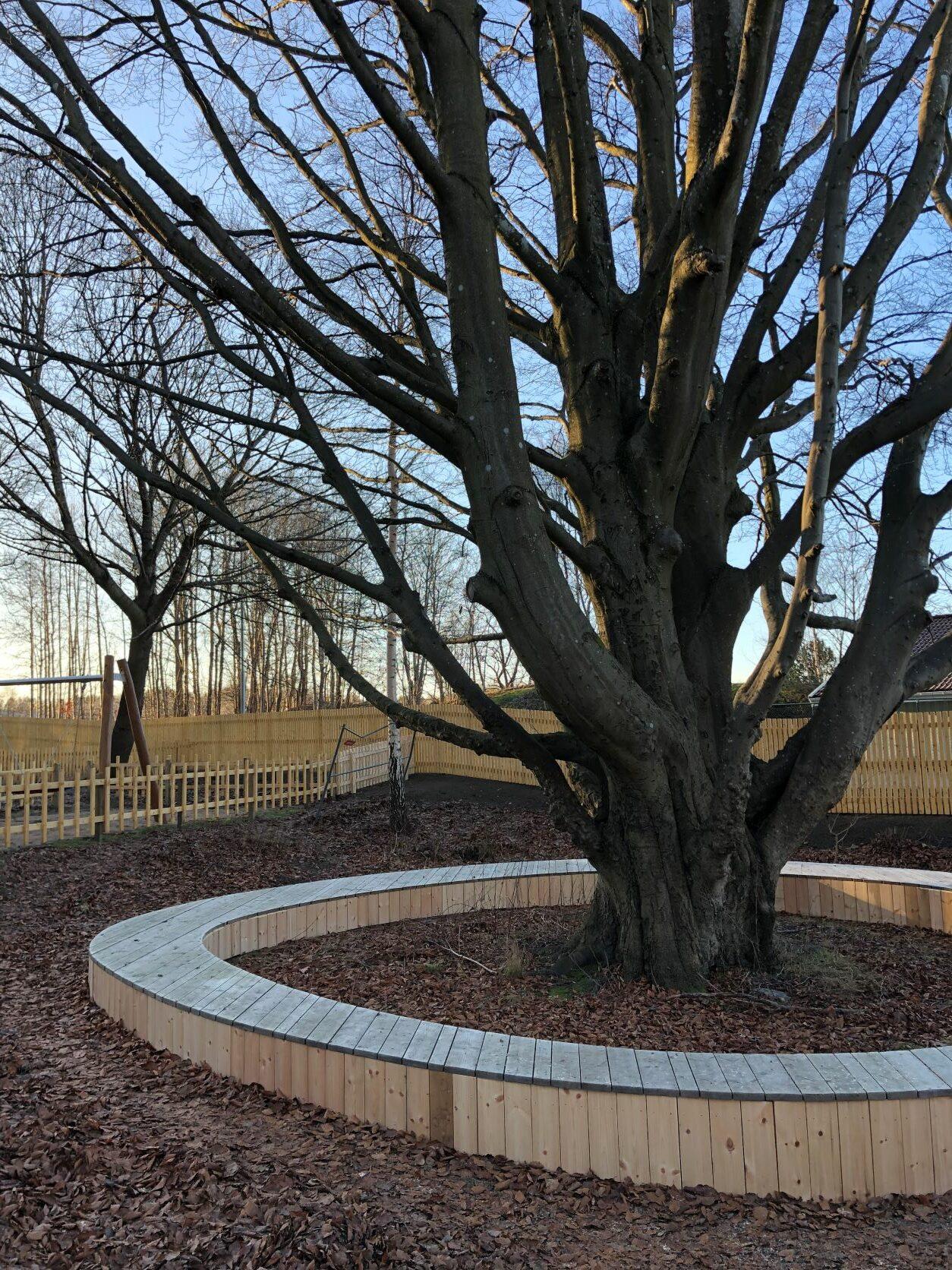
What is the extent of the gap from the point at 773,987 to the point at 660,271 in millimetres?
3946

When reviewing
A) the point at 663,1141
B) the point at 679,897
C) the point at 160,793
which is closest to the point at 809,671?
the point at 160,793

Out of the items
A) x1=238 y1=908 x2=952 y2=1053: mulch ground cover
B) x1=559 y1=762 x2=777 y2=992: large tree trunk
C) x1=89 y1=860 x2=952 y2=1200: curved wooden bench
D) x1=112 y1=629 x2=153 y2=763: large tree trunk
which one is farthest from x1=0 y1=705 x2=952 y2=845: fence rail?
x1=89 y1=860 x2=952 y2=1200: curved wooden bench

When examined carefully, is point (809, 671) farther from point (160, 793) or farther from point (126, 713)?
point (160, 793)

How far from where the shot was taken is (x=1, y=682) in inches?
678

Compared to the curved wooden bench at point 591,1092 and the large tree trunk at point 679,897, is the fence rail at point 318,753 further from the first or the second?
the curved wooden bench at point 591,1092

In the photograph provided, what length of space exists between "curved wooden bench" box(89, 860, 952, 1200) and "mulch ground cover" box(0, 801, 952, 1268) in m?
0.08

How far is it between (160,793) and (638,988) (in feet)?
31.8

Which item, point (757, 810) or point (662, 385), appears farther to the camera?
point (757, 810)

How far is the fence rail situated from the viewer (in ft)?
39.2

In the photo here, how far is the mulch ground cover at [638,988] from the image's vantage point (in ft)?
13.8

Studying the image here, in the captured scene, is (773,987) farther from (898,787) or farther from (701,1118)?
(898,787)

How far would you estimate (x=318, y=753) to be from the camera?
22875 mm

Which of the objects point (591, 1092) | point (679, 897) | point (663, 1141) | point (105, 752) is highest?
point (105, 752)

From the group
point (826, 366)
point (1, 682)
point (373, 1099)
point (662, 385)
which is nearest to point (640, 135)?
point (662, 385)
